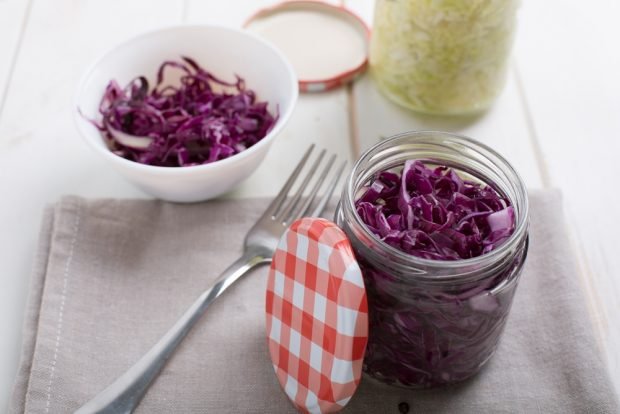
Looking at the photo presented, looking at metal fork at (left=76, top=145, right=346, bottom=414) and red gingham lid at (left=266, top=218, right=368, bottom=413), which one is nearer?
red gingham lid at (left=266, top=218, right=368, bottom=413)

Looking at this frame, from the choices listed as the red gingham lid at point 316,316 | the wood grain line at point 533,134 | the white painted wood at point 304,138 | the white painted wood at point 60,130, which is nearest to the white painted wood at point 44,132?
the white painted wood at point 60,130

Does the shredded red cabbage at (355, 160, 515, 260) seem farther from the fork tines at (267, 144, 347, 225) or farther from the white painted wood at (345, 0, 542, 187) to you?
the white painted wood at (345, 0, 542, 187)

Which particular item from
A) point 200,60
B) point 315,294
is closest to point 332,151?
point 200,60

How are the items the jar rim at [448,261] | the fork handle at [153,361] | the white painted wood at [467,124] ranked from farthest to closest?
the white painted wood at [467,124] → the fork handle at [153,361] → the jar rim at [448,261]

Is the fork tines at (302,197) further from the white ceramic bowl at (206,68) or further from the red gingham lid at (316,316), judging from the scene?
the red gingham lid at (316,316)

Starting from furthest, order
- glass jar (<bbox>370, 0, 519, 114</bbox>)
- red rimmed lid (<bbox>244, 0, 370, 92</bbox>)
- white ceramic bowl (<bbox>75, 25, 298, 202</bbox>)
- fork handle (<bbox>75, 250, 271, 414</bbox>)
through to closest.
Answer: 1. red rimmed lid (<bbox>244, 0, 370, 92</bbox>)
2. glass jar (<bbox>370, 0, 519, 114</bbox>)
3. white ceramic bowl (<bbox>75, 25, 298, 202</bbox>)
4. fork handle (<bbox>75, 250, 271, 414</bbox>)

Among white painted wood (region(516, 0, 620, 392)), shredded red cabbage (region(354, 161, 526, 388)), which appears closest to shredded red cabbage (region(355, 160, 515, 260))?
shredded red cabbage (region(354, 161, 526, 388))

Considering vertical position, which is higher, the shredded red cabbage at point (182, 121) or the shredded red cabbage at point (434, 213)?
the shredded red cabbage at point (434, 213)

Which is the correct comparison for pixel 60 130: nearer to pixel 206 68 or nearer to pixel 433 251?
pixel 206 68
